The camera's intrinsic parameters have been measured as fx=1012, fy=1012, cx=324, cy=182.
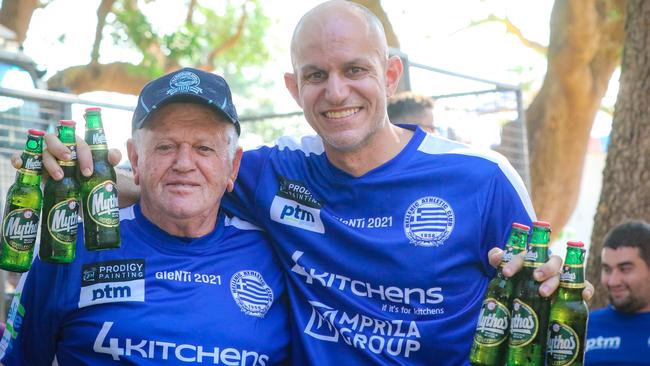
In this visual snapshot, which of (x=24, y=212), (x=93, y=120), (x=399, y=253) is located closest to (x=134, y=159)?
(x=93, y=120)

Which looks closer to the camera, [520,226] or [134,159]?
[520,226]

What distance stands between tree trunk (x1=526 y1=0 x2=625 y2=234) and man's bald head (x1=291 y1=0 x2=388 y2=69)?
8.02m

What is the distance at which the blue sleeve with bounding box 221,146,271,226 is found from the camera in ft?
14.9

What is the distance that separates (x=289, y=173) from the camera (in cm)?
456

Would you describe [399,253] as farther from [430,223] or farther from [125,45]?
[125,45]

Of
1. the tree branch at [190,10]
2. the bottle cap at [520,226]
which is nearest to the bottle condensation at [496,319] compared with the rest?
the bottle cap at [520,226]

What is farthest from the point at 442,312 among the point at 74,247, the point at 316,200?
the point at 74,247

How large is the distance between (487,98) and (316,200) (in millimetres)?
4357

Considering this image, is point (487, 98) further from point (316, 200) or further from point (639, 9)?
point (316, 200)

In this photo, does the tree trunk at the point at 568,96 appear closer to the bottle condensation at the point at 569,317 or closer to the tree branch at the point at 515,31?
the tree branch at the point at 515,31

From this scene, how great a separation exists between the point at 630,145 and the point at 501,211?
171 inches

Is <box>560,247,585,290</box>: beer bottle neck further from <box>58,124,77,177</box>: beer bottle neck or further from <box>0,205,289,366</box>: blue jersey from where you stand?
<box>58,124,77,177</box>: beer bottle neck

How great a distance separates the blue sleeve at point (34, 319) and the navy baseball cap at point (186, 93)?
74 centimetres

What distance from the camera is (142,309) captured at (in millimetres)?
4039
